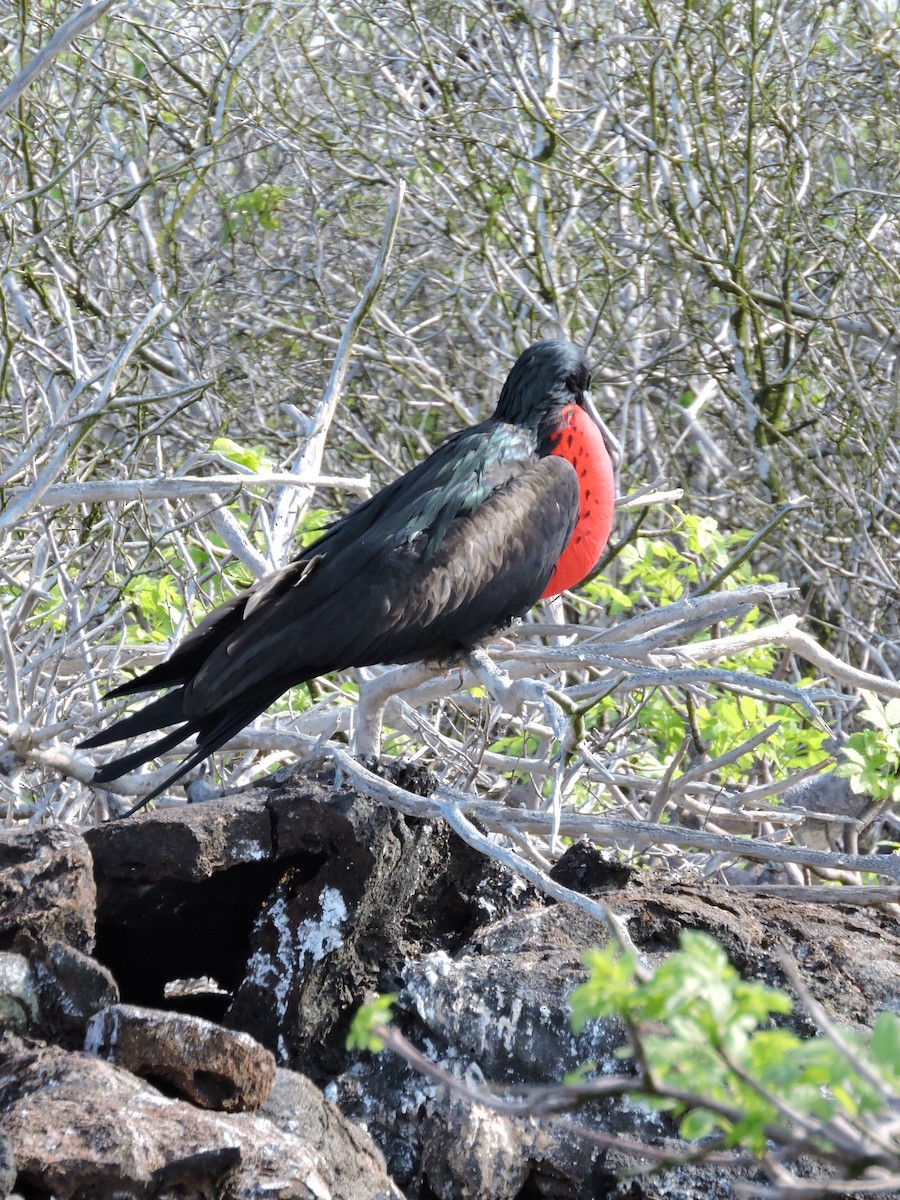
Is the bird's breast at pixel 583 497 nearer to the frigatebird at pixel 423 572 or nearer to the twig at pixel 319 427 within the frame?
the frigatebird at pixel 423 572

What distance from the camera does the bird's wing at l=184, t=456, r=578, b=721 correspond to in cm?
254

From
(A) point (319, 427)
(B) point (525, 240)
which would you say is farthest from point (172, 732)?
(B) point (525, 240)

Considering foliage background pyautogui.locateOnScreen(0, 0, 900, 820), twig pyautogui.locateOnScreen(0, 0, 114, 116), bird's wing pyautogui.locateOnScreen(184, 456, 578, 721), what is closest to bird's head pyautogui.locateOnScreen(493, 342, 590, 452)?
bird's wing pyautogui.locateOnScreen(184, 456, 578, 721)

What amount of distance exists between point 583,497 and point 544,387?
0.87 feet

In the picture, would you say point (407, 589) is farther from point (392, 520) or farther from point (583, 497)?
point (583, 497)

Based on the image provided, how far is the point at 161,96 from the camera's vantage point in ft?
14.5

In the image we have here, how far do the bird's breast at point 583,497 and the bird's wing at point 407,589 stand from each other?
112 mm

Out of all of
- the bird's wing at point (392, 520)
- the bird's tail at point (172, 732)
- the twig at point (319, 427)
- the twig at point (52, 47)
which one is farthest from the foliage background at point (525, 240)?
the twig at point (52, 47)

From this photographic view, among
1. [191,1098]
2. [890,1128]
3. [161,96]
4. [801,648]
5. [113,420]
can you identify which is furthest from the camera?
[113,420]

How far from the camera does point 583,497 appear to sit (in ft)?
10.5

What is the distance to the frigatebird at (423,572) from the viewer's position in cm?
250

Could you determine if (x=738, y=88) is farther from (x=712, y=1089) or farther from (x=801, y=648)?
(x=712, y=1089)

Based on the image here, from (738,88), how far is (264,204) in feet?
5.51

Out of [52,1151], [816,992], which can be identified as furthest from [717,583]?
[52,1151]
